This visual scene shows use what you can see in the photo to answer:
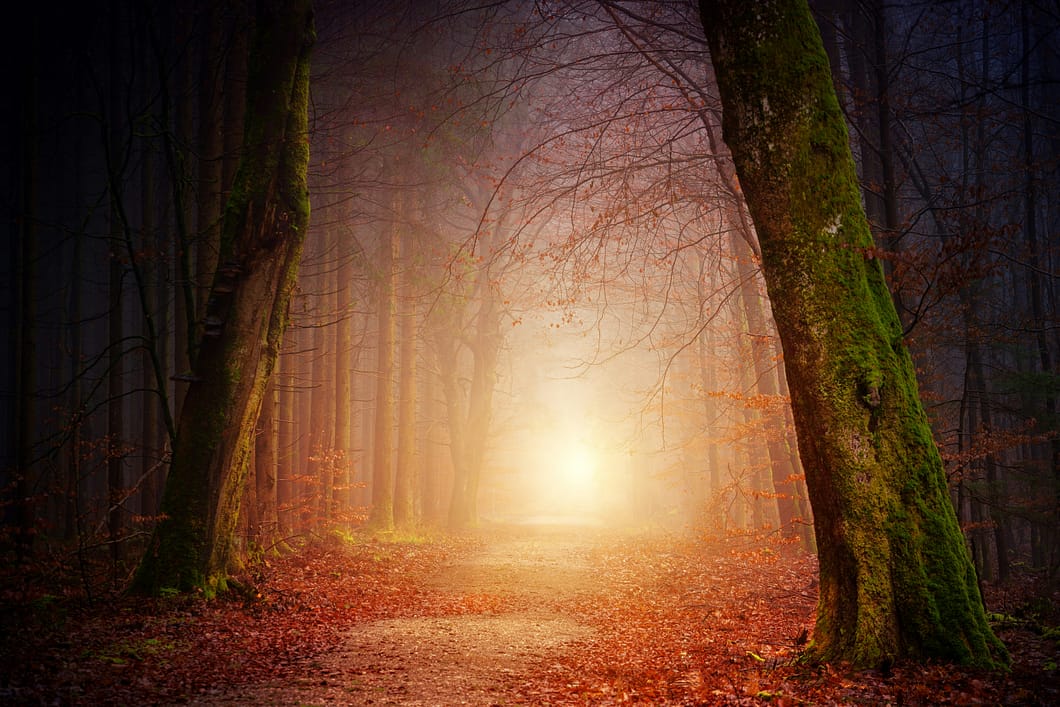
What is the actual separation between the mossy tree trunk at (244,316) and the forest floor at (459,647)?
0.73 meters

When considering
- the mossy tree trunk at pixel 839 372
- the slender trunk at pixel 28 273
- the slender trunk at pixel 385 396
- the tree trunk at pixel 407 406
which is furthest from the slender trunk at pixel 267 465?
the mossy tree trunk at pixel 839 372

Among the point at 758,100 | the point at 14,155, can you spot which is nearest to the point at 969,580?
the point at 758,100

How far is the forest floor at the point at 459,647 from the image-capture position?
14.5 feet

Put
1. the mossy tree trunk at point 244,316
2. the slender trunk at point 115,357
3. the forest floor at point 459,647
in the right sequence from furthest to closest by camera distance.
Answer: the slender trunk at point 115,357 → the mossy tree trunk at point 244,316 → the forest floor at point 459,647

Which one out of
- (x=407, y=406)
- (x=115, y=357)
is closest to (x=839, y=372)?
(x=115, y=357)

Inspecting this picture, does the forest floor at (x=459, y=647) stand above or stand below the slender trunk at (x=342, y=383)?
below

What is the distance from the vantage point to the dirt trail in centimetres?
476

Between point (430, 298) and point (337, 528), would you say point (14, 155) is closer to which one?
point (430, 298)

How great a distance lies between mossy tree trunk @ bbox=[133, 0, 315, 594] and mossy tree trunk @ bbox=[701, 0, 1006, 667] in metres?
6.13

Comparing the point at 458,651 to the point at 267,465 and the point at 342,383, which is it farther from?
the point at 342,383

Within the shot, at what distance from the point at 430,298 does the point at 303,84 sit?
11.2 metres

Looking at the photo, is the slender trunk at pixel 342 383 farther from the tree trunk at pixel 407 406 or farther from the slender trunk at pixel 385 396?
the tree trunk at pixel 407 406

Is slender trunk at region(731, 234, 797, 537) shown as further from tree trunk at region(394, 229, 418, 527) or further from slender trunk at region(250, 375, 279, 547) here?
slender trunk at region(250, 375, 279, 547)

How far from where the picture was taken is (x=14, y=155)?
17188mm
